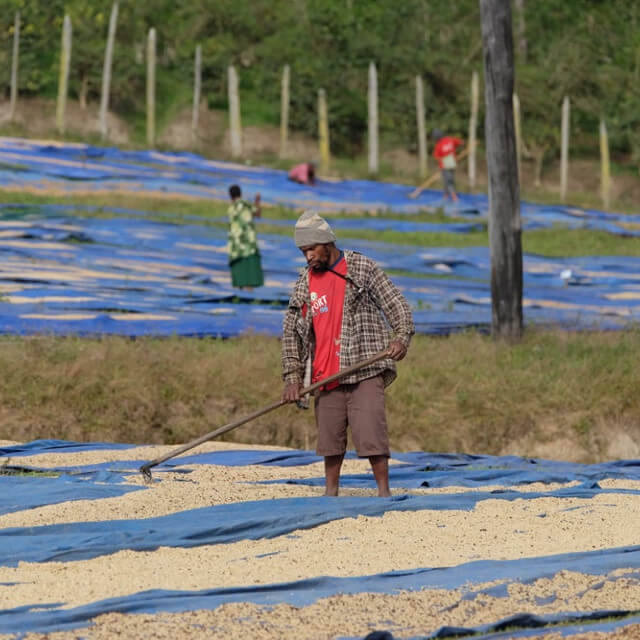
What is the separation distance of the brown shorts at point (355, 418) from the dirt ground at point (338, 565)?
17.4 inches

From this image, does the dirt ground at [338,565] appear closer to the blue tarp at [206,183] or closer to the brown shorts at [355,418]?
the brown shorts at [355,418]

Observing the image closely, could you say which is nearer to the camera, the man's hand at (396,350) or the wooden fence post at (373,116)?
the man's hand at (396,350)

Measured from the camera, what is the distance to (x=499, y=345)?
41.0ft

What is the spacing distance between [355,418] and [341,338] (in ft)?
1.42

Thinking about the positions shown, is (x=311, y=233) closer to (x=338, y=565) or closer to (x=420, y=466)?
(x=338, y=565)

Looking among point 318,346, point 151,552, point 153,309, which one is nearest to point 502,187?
point 153,309

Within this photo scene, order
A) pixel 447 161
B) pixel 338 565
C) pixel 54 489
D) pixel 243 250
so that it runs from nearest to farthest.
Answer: pixel 338 565 < pixel 54 489 < pixel 243 250 < pixel 447 161

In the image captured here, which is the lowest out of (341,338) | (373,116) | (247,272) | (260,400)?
(260,400)

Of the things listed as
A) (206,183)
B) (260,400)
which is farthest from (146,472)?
(206,183)

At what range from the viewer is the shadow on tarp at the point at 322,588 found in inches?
194

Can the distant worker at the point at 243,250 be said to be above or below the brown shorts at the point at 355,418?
above

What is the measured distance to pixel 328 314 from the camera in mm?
7359

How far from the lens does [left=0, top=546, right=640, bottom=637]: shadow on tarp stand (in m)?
4.93

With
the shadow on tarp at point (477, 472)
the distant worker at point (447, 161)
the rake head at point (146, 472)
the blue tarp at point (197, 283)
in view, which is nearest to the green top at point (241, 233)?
the blue tarp at point (197, 283)
